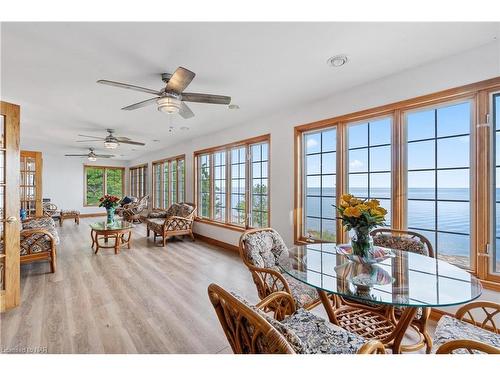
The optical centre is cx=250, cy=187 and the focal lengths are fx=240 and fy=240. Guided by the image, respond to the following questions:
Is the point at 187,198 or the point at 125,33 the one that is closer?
the point at 125,33

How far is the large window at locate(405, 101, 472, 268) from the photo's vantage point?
7.50 ft

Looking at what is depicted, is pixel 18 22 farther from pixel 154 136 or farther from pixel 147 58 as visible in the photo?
pixel 154 136

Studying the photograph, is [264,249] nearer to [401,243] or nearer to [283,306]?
[283,306]

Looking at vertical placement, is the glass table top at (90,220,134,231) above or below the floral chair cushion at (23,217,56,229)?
below

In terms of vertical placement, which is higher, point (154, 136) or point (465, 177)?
point (154, 136)

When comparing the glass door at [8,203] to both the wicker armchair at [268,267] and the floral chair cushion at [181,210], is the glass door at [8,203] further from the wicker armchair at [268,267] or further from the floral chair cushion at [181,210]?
the floral chair cushion at [181,210]

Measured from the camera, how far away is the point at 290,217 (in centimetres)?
380

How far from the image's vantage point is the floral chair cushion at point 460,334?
51.8 inches

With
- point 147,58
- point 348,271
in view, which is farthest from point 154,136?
point 348,271

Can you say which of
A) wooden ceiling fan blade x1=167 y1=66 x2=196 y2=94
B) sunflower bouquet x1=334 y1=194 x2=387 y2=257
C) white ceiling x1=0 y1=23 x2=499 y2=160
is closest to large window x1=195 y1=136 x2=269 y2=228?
white ceiling x1=0 y1=23 x2=499 y2=160

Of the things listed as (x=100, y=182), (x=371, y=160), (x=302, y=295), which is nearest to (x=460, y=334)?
(x=302, y=295)

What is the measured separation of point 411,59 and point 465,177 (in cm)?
123

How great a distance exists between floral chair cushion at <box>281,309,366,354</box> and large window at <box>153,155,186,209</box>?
564 cm

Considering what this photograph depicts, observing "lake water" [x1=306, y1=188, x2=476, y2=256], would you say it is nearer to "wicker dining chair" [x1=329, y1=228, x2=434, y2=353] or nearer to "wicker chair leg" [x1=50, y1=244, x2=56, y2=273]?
"wicker dining chair" [x1=329, y1=228, x2=434, y2=353]
